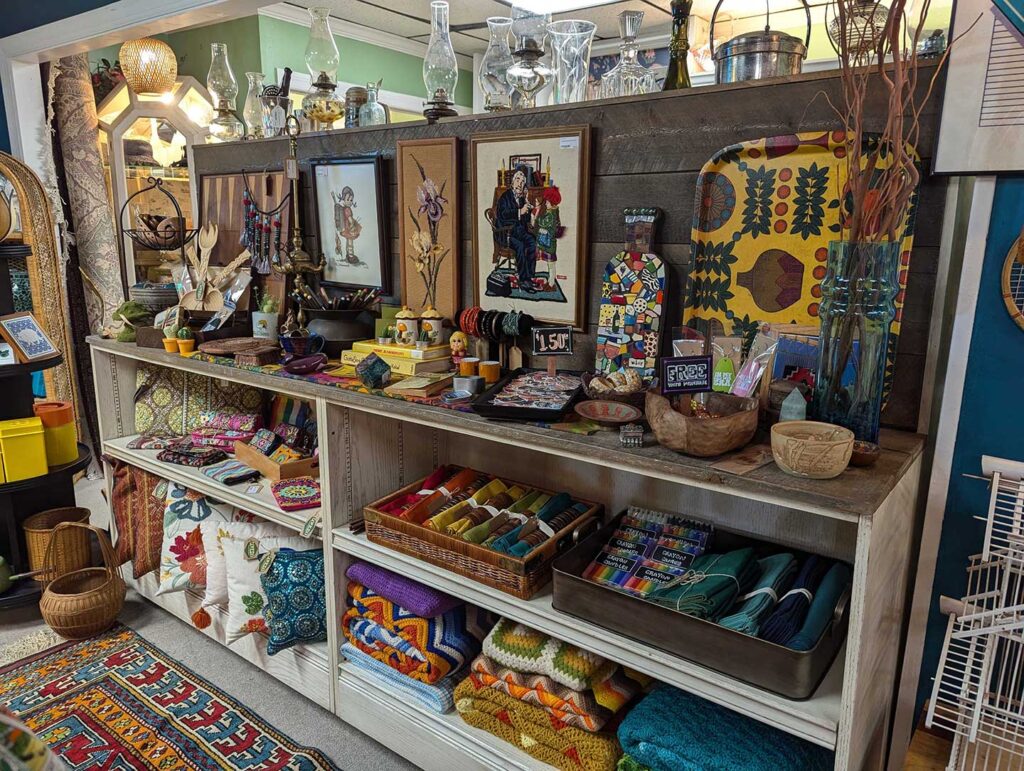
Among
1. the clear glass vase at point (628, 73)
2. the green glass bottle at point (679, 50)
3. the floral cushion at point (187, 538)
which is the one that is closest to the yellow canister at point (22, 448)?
the floral cushion at point (187, 538)

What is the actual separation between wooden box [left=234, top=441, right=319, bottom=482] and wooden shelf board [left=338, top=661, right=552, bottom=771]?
1.85 ft

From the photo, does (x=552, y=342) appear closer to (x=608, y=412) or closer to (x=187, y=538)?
(x=608, y=412)

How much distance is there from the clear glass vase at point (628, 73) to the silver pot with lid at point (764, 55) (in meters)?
0.25

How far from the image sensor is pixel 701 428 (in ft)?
4.10

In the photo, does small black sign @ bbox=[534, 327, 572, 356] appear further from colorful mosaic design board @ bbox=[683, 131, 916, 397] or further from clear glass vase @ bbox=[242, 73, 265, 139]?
clear glass vase @ bbox=[242, 73, 265, 139]

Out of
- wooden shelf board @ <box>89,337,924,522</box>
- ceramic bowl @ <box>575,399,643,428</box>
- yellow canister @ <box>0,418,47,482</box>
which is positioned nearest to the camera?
wooden shelf board @ <box>89,337,924,522</box>

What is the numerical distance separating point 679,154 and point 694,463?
0.73 meters

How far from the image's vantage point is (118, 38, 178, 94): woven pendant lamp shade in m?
3.96

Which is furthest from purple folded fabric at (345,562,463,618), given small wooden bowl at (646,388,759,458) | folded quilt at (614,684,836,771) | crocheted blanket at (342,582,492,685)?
small wooden bowl at (646,388,759,458)

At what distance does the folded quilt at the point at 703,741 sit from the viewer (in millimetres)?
1303

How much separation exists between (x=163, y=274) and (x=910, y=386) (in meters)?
4.63

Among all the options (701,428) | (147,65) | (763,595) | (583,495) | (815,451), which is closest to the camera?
(815,451)

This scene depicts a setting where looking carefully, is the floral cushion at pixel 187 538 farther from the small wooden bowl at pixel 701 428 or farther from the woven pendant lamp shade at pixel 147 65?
the woven pendant lamp shade at pixel 147 65

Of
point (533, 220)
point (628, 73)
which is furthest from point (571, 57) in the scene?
point (533, 220)
